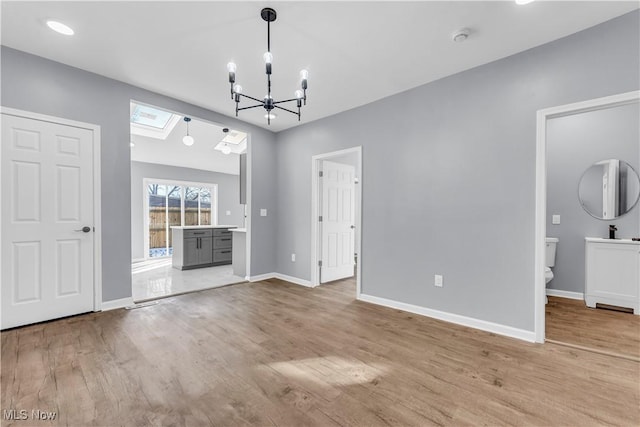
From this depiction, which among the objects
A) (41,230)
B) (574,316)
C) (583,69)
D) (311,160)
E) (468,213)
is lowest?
(574,316)

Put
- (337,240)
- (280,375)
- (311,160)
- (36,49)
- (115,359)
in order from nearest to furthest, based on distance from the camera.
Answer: (280,375) → (115,359) → (36,49) → (311,160) → (337,240)

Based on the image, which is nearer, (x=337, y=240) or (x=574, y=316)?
(x=574, y=316)

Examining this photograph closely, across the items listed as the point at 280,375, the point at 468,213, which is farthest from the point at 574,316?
the point at 280,375

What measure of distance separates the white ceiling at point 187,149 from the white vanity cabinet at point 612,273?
21.0 feet

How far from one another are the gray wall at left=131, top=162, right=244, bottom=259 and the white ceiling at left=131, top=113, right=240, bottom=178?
193mm

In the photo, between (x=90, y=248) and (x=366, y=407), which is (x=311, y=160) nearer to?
(x=90, y=248)

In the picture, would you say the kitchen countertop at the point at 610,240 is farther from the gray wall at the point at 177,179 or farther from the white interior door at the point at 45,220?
the gray wall at the point at 177,179

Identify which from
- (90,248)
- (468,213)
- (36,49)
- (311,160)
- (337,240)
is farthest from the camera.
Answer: (337,240)

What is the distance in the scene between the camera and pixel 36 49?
2.68 m

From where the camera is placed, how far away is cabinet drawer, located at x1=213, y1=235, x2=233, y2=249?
624 centimetres

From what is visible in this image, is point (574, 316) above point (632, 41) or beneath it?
beneath

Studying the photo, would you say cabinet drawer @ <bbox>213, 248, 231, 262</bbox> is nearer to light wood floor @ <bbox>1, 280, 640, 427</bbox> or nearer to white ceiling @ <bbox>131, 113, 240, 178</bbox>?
white ceiling @ <bbox>131, 113, 240, 178</bbox>

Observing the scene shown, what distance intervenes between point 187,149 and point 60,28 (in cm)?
Result: 448

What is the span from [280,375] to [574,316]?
3426 millimetres
